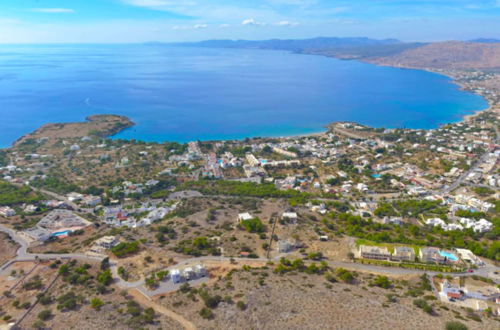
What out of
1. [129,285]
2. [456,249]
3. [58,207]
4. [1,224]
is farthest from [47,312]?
[456,249]

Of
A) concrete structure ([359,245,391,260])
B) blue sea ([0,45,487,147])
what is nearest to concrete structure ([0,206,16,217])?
concrete structure ([359,245,391,260])

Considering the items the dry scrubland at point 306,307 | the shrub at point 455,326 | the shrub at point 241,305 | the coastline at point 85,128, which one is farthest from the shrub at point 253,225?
the coastline at point 85,128

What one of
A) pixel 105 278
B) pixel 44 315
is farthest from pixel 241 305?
pixel 44 315

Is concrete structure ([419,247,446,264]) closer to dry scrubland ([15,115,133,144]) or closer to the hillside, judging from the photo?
dry scrubland ([15,115,133,144])

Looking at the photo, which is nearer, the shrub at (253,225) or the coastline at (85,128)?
the shrub at (253,225)

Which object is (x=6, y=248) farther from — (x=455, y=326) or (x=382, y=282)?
(x=455, y=326)

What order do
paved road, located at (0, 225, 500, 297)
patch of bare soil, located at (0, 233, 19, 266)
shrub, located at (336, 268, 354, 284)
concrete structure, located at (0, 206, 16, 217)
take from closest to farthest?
1. paved road, located at (0, 225, 500, 297)
2. shrub, located at (336, 268, 354, 284)
3. patch of bare soil, located at (0, 233, 19, 266)
4. concrete structure, located at (0, 206, 16, 217)

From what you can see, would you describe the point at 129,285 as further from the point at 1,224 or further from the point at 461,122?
the point at 461,122

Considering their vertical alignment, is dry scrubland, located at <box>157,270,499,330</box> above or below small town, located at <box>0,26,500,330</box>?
above

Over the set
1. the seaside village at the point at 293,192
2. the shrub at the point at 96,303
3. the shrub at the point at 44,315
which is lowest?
the seaside village at the point at 293,192

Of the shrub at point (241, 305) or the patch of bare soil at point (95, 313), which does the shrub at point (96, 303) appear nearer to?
the patch of bare soil at point (95, 313)
